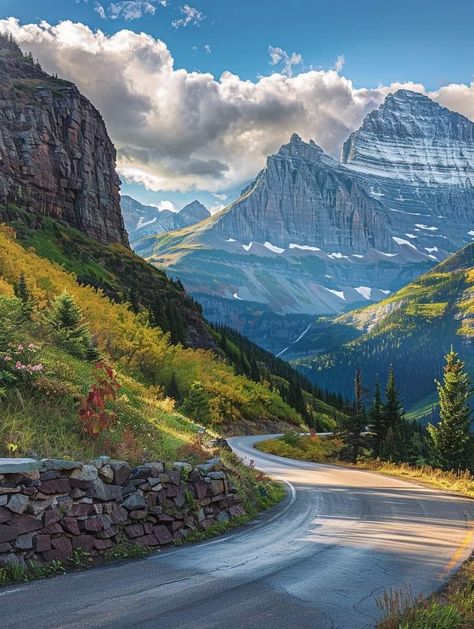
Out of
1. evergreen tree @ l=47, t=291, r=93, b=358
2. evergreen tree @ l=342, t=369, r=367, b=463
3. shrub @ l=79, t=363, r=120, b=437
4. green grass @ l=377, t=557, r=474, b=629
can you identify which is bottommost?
evergreen tree @ l=342, t=369, r=367, b=463

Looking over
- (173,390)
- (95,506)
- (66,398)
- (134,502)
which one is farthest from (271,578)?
(173,390)

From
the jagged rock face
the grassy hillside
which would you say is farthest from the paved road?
the jagged rock face

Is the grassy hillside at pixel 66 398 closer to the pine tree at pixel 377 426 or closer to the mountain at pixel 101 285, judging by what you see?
the mountain at pixel 101 285

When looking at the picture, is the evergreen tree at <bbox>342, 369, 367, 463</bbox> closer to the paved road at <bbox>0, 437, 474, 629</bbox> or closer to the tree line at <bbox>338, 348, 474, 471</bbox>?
the tree line at <bbox>338, 348, 474, 471</bbox>

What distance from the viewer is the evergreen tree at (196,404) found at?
1870 inches

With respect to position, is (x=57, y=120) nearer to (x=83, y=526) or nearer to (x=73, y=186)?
(x=73, y=186)

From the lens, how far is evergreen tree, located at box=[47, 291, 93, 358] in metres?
21.0

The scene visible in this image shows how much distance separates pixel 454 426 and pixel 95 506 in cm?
4463

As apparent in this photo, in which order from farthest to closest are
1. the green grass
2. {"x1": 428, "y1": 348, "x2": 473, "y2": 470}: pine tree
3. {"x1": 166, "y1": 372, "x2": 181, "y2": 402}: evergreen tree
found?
{"x1": 166, "y1": 372, "x2": 181, "y2": 402}: evergreen tree → {"x1": 428, "y1": 348, "x2": 473, "y2": 470}: pine tree → the green grass

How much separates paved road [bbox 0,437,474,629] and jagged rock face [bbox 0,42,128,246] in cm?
9001

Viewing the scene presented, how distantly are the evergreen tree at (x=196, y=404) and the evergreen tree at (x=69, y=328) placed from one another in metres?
25.3

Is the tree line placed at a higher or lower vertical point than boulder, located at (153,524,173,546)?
lower

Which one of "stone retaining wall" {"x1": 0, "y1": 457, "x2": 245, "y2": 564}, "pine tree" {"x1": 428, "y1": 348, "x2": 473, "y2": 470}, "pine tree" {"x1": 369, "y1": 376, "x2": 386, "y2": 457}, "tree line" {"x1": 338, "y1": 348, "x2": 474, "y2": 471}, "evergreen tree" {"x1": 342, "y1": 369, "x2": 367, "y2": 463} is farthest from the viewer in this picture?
"pine tree" {"x1": 369, "y1": 376, "x2": 386, "y2": 457}

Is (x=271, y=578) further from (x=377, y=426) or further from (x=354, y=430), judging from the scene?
(x=377, y=426)
